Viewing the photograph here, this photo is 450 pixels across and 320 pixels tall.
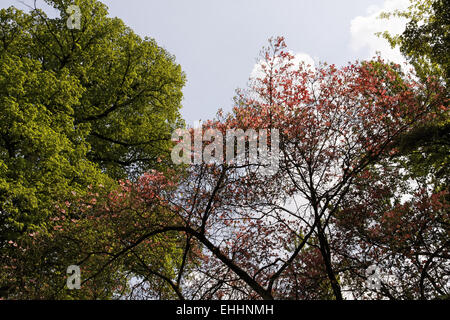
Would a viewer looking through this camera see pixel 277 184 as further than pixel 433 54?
No

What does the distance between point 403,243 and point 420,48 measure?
758 cm

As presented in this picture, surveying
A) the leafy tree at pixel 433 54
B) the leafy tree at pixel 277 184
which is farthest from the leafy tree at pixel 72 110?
the leafy tree at pixel 433 54

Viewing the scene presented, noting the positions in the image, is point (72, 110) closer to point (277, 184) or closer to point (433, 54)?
point (277, 184)

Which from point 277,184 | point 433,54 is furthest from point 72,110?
point 433,54

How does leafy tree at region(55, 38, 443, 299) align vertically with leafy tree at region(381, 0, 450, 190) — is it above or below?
below

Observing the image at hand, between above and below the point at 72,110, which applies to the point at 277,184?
below

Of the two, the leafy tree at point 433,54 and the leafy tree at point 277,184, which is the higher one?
the leafy tree at point 433,54

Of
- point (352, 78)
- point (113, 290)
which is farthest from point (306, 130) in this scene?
point (113, 290)

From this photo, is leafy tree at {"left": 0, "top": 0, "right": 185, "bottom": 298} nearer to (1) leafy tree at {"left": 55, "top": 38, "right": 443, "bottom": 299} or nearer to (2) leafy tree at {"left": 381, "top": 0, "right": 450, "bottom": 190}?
(1) leafy tree at {"left": 55, "top": 38, "right": 443, "bottom": 299}

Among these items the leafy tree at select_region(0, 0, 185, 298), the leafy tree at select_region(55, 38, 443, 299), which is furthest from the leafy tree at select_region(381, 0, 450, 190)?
the leafy tree at select_region(0, 0, 185, 298)

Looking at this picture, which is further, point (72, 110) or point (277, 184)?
point (72, 110)

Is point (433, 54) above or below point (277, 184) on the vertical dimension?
above

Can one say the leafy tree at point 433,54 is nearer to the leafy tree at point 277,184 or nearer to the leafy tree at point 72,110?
the leafy tree at point 277,184

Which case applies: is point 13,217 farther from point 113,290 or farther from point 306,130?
point 306,130
